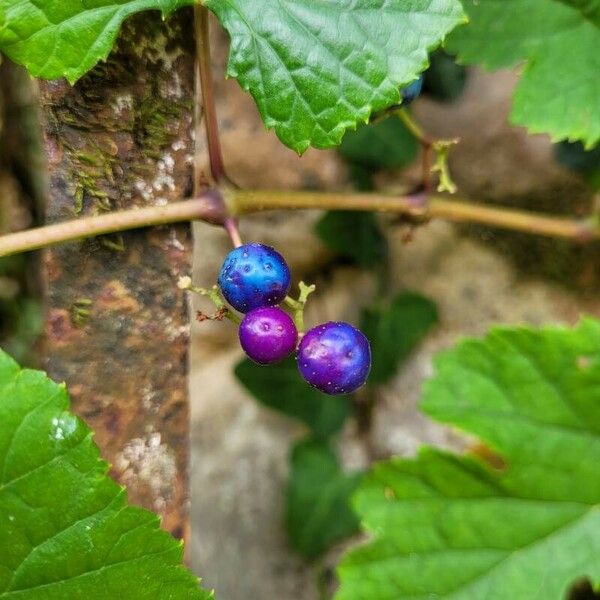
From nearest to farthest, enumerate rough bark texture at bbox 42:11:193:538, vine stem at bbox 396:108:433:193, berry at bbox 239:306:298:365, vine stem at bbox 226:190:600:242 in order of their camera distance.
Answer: berry at bbox 239:306:298:365 → rough bark texture at bbox 42:11:193:538 → vine stem at bbox 226:190:600:242 → vine stem at bbox 396:108:433:193

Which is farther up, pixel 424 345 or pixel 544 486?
pixel 544 486

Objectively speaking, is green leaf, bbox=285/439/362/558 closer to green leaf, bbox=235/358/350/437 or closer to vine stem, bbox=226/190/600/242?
green leaf, bbox=235/358/350/437

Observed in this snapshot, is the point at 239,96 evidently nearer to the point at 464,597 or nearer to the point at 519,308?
the point at 519,308

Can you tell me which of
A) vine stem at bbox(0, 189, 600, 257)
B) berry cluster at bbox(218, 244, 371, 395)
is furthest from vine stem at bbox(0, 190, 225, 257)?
berry cluster at bbox(218, 244, 371, 395)

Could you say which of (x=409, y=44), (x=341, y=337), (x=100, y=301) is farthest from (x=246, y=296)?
(x=409, y=44)

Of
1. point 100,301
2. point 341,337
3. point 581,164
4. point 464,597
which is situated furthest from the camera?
point 581,164

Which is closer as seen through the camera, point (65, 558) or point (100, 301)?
point (65, 558)

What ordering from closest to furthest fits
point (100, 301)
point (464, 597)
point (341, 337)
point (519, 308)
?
point (341, 337)
point (100, 301)
point (464, 597)
point (519, 308)
